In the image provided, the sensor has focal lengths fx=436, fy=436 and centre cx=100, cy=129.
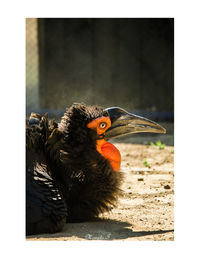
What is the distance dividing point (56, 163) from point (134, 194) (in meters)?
0.92

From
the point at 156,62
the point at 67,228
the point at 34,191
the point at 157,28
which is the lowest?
the point at 67,228

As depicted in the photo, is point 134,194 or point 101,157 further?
point 134,194

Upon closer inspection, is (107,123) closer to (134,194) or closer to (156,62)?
(134,194)

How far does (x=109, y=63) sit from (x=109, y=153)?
5.68 metres

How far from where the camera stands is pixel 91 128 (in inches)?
111

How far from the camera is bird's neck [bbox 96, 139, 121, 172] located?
2.88 metres

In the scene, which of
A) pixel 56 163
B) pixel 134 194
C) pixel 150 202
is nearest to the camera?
pixel 56 163

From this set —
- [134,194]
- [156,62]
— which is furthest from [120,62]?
[134,194]

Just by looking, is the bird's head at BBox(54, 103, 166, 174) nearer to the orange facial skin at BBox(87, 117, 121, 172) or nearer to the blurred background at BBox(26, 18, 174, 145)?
Answer: the orange facial skin at BBox(87, 117, 121, 172)

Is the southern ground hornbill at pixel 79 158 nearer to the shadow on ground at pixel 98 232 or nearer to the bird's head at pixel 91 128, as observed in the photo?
the bird's head at pixel 91 128

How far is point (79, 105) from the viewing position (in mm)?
2863

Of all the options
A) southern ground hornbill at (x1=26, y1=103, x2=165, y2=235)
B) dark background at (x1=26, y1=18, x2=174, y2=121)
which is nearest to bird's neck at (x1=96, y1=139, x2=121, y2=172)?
southern ground hornbill at (x1=26, y1=103, x2=165, y2=235)

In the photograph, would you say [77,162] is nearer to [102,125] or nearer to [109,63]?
[102,125]

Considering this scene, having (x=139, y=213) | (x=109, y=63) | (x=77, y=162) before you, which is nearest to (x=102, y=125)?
(x=77, y=162)
